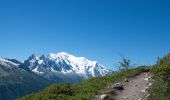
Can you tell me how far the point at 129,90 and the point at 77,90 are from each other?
3.72 metres

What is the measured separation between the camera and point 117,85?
27.4m

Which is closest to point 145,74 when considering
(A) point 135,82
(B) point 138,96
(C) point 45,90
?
(A) point 135,82

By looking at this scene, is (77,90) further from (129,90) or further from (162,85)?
(162,85)

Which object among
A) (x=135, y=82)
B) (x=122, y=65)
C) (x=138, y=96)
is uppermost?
(x=122, y=65)

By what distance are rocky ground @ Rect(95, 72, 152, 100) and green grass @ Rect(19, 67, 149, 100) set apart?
794mm

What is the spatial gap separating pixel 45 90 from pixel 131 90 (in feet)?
19.9

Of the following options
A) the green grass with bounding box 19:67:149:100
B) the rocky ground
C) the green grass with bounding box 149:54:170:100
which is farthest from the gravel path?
the green grass with bounding box 149:54:170:100

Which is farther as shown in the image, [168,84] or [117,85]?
[117,85]

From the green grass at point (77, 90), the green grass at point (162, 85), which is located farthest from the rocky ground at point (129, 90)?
the green grass at point (162, 85)

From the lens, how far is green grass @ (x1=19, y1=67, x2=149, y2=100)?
24875 millimetres

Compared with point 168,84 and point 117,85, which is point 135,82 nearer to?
point 117,85

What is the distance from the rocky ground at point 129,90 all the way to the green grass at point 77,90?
794mm

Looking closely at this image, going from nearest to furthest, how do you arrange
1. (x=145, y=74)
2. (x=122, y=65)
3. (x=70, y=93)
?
1. (x=70, y=93)
2. (x=145, y=74)
3. (x=122, y=65)

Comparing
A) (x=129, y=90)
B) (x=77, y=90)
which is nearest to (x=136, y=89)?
(x=129, y=90)
